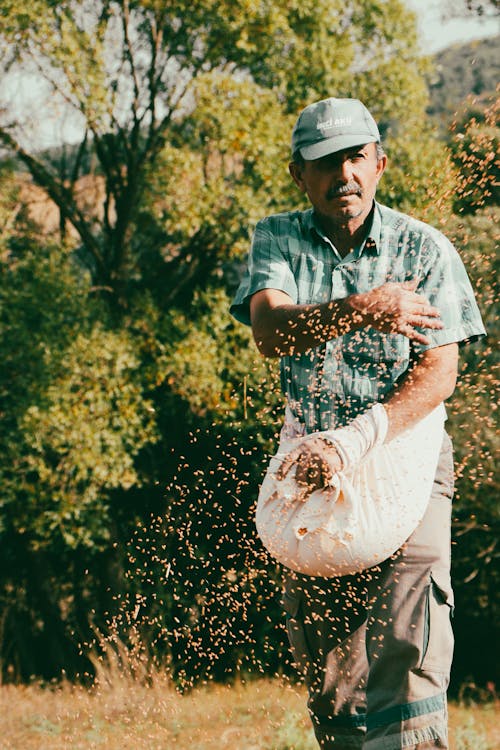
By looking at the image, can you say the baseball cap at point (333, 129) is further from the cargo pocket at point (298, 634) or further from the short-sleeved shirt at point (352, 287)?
the cargo pocket at point (298, 634)

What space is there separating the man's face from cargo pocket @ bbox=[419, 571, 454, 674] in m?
1.06

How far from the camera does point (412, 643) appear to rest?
96.6 inches

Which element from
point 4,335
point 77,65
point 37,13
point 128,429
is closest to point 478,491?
point 128,429

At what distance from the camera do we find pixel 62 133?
10.9 metres

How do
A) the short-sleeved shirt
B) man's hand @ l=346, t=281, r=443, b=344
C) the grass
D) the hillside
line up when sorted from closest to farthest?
man's hand @ l=346, t=281, r=443, b=344 → the short-sleeved shirt → the grass → the hillside

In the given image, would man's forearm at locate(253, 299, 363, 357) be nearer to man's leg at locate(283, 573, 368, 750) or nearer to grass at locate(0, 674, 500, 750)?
man's leg at locate(283, 573, 368, 750)

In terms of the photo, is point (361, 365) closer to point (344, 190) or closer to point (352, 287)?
point (352, 287)

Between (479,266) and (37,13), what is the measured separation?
4980 millimetres

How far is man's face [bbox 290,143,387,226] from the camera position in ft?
8.63

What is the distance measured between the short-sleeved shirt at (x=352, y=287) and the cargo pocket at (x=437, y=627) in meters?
0.52

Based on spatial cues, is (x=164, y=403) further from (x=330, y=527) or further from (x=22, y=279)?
(x=330, y=527)

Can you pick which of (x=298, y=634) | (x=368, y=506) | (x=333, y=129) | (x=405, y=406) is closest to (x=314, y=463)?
(x=368, y=506)

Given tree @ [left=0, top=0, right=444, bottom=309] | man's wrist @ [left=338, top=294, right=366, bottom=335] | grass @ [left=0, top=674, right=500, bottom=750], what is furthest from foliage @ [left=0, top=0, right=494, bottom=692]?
man's wrist @ [left=338, top=294, right=366, bottom=335]

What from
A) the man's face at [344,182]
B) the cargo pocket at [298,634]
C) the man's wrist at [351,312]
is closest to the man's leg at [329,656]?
the cargo pocket at [298,634]
